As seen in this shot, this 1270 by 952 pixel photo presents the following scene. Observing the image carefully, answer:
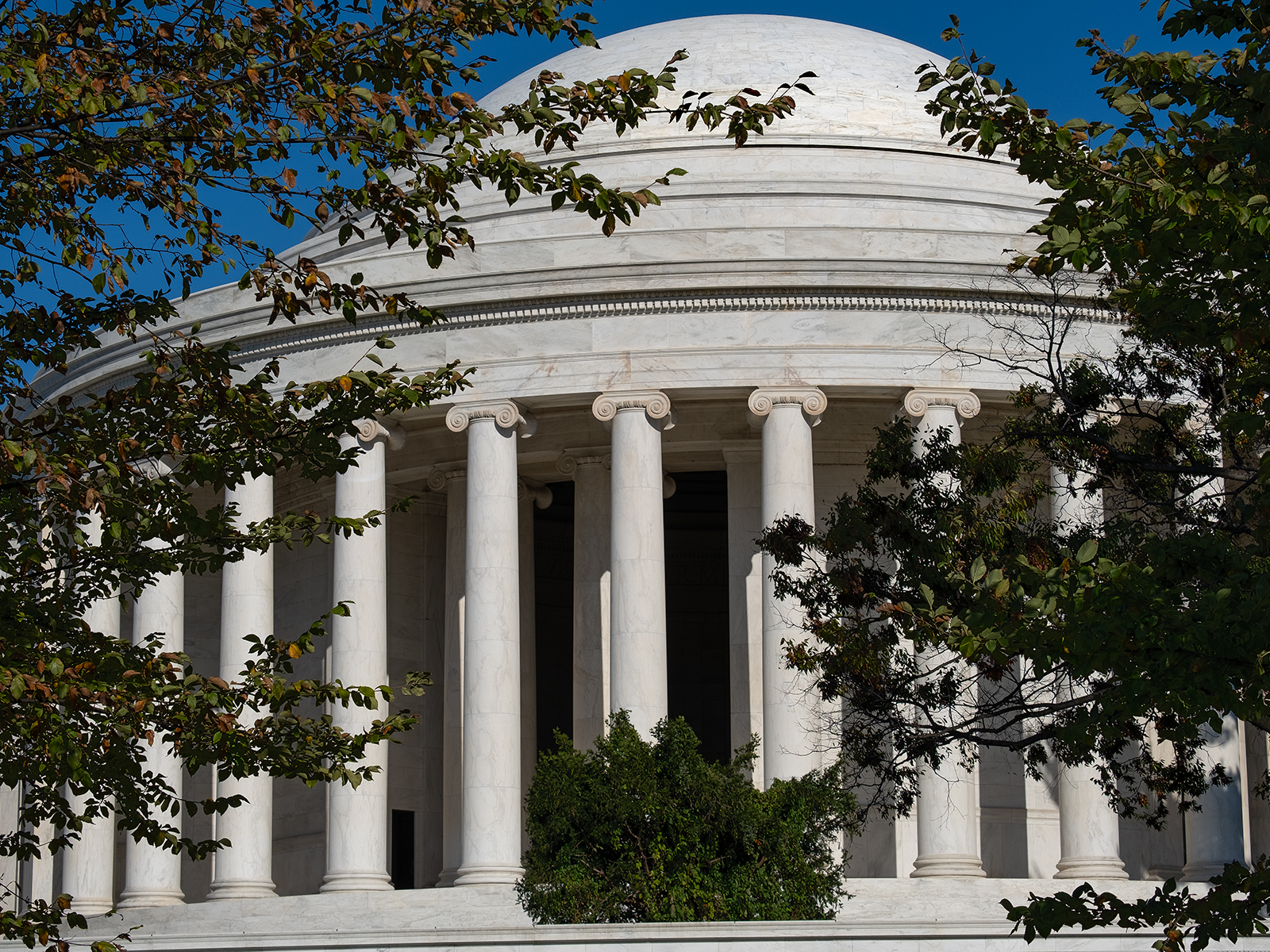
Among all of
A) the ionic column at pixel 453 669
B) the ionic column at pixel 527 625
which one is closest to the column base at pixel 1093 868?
the ionic column at pixel 453 669

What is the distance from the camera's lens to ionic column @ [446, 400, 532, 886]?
54.6m

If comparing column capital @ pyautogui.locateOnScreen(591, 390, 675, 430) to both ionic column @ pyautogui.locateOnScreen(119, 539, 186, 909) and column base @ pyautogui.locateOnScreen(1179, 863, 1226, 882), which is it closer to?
ionic column @ pyautogui.locateOnScreen(119, 539, 186, 909)

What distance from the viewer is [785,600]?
2176 inches

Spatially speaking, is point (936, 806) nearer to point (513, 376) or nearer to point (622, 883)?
point (622, 883)

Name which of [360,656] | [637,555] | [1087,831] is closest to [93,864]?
[360,656]

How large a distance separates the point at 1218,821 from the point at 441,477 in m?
28.0

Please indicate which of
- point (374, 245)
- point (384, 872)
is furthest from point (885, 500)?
point (374, 245)

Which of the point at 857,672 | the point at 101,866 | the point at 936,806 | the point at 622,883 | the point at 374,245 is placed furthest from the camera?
the point at 374,245

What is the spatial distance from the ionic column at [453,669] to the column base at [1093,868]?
1937 centimetres

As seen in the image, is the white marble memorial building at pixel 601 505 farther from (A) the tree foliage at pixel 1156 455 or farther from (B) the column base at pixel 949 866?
(A) the tree foliage at pixel 1156 455

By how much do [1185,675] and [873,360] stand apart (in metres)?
33.9

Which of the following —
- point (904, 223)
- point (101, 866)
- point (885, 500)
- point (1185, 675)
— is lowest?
point (101, 866)

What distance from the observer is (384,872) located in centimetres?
5603

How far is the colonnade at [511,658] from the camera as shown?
54.4 meters
